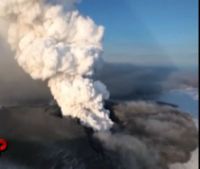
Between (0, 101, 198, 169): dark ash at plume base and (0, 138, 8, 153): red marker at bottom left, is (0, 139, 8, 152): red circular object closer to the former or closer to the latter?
(0, 138, 8, 153): red marker at bottom left

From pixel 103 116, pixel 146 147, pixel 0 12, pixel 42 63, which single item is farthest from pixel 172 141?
pixel 0 12

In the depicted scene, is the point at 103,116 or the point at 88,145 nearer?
the point at 88,145

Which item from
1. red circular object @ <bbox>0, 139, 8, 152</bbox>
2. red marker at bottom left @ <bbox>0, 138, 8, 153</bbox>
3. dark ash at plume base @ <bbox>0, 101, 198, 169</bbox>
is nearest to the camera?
dark ash at plume base @ <bbox>0, 101, 198, 169</bbox>

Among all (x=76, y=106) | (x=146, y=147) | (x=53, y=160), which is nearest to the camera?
(x=53, y=160)

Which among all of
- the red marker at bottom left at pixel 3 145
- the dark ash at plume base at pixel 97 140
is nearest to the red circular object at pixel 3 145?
the red marker at bottom left at pixel 3 145

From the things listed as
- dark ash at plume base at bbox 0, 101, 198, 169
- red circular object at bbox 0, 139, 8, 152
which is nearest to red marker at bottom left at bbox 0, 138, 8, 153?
red circular object at bbox 0, 139, 8, 152

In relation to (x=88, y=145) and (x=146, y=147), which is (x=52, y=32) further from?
(x=146, y=147)

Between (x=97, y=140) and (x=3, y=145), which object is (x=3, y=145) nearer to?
(x=3, y=145)

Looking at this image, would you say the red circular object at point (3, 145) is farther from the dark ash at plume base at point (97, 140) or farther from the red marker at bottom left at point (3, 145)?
the dark ash at plume base at point (97, 140)
